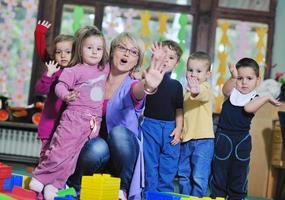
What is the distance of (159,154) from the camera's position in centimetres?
220

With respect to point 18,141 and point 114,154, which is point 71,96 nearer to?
point 114,154

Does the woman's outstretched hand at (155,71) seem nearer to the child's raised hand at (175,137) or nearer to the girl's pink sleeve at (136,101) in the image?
the girl's pink sleeve at (136,101)

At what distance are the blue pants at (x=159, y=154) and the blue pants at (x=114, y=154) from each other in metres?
0.37

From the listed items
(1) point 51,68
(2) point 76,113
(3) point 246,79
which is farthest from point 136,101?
(3) point 246,79

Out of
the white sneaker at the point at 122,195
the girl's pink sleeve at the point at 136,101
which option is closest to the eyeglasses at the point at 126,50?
the girl's pink sleeve at the point at 136,101

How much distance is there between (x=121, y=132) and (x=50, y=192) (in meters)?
0.35

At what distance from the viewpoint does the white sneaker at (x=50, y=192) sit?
65.3 inches

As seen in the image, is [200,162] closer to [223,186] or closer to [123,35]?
[223,186]

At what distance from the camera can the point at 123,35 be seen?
191 cm

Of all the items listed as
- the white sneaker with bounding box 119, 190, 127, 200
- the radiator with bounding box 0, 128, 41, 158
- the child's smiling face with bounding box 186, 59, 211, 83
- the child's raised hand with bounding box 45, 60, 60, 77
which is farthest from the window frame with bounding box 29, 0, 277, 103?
the white sneaker with bounding box 119, 190, 127, 200

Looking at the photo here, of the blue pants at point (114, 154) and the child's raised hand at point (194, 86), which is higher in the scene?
the child's raised hand at point (194, 86)

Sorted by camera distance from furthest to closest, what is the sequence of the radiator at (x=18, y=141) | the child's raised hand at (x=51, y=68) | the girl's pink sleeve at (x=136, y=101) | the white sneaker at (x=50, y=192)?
the radiator at (x=18, y=141)
the child's raised hand at (x=51, y=68)
the girl's pink sleeve at (x=136, y=101)
the white sneaker at (x=50, y=192)

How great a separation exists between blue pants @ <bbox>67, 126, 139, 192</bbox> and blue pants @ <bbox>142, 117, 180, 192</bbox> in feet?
1.23

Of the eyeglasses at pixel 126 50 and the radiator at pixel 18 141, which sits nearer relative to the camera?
the eyeglasses at pixel 126 50
